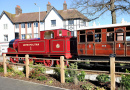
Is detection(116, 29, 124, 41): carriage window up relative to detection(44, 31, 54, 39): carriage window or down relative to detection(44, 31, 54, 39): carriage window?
down

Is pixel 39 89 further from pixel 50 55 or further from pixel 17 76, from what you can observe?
pixel 50 55

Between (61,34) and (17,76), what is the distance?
5321 mm

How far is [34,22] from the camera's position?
115 ft

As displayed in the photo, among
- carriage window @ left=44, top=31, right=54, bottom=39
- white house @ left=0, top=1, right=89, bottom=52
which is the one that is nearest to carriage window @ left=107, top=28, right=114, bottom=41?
carriage window @ left=44, top=31, right=54, bottom=39

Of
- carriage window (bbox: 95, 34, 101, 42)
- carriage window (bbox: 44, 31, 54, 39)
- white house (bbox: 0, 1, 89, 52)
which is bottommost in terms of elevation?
carriage window (bbox: 95, 34, 101, 42)

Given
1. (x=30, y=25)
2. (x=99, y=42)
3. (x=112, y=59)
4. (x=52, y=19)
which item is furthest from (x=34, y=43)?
(x=30, y=25)

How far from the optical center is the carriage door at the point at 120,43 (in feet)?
29.4

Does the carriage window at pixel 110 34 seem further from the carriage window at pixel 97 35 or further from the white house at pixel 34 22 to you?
the white house at pixel 34 22

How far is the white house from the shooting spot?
3177 centimetres

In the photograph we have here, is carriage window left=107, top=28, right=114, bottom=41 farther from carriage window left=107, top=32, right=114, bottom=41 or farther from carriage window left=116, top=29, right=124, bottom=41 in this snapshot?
carriage window left=116, top=29, right=124, bottom=41

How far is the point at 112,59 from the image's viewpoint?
5258 millimetres

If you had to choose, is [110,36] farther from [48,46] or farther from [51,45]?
[48,46]

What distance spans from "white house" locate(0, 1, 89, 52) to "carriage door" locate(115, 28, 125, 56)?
20396mm

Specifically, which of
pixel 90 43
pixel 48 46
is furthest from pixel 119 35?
pixel 48 46
